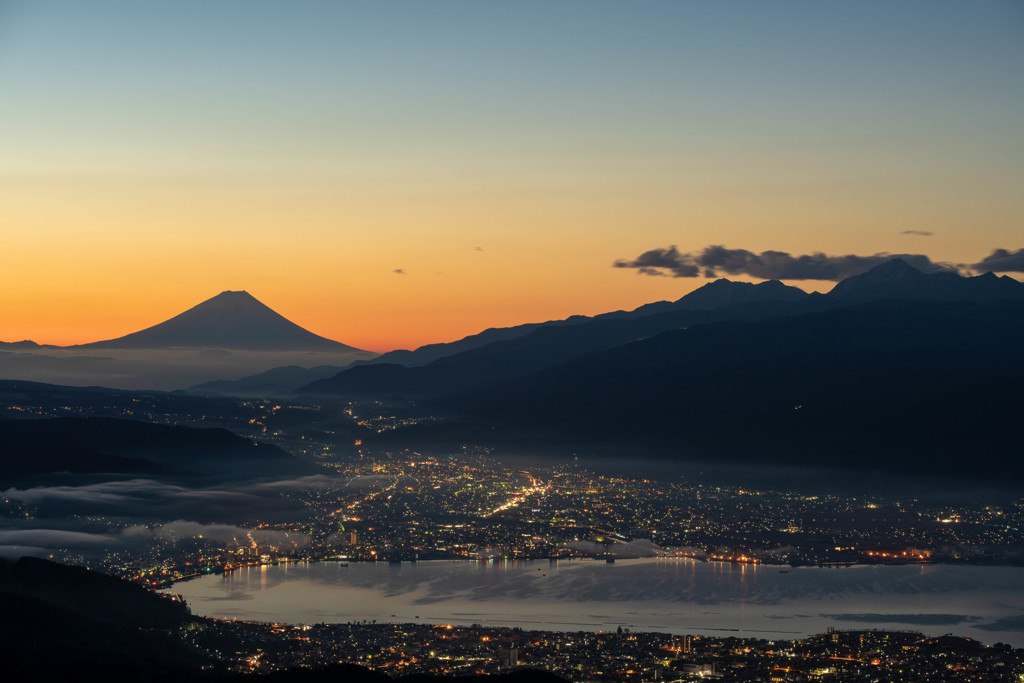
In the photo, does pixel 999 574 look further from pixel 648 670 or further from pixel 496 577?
pixel 648 670

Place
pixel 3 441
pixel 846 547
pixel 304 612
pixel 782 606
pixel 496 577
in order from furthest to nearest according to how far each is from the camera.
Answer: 1. pixel 3 441
2. pixel 846 547
3. pixel 496 577
4. pixel 782 606
5. pixel 304 612

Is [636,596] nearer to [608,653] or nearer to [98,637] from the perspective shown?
[608,653]

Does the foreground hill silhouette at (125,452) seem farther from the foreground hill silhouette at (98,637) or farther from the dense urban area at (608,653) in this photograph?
the dense urban area at (608,653)

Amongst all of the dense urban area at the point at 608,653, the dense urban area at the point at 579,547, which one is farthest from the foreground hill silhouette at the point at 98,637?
the dense urban area at the point at 579,547

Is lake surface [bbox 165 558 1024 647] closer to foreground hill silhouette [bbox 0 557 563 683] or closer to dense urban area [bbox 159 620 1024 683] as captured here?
dense urban area [bbox 159 620 1024 683]

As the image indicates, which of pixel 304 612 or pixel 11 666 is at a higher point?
pixel 11 666

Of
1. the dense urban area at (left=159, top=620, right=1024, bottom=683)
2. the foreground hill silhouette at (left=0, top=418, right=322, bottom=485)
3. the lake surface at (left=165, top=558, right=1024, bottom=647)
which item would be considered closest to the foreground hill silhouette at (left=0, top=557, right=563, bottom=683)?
the dense urban area at (left=159, top=620, right=1024, bottom=683)

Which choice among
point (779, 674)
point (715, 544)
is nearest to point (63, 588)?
point (779, 674)

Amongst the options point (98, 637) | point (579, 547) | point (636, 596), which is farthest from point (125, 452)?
point (98, 637)

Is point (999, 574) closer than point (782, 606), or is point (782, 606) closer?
point (782, 606)
